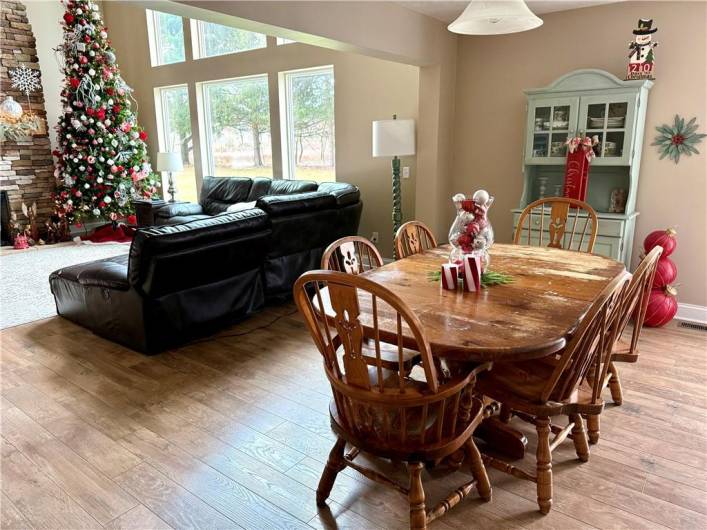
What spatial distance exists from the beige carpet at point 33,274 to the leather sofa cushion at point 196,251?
164 cm

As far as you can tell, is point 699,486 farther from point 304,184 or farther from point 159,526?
point 304,184

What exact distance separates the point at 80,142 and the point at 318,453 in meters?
6.45

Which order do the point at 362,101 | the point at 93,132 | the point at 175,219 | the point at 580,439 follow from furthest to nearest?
1. the point at 93,132
2. the point at 175,219
3. the point at 362,101
4. the point at 580,439

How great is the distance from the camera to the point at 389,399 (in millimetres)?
1509

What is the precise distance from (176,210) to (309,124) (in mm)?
2174

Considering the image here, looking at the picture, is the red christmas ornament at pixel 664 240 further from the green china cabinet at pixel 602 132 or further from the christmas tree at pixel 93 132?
the christmas tree at pixel 93 132

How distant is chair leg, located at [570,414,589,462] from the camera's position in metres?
2.05

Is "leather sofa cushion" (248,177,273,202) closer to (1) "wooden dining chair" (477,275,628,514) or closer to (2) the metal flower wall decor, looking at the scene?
(2) the metal flower wall decor

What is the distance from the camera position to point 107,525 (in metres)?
1.81

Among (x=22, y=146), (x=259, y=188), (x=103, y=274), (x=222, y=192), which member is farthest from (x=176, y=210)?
(x=103, y=274)

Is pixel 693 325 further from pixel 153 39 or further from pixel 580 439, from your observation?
pixel 153 39

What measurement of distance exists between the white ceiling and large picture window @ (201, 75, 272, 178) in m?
2.89

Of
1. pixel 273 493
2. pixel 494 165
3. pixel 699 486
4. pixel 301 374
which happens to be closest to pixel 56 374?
pixel 301 374

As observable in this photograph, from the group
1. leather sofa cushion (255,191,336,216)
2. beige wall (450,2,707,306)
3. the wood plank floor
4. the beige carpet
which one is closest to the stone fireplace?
the beige carpet
